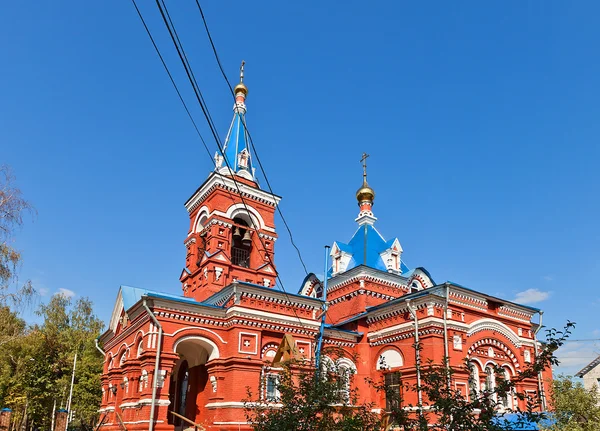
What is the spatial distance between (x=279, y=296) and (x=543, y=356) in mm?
11847

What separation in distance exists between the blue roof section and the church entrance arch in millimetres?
8503

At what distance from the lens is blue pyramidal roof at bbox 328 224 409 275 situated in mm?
23844

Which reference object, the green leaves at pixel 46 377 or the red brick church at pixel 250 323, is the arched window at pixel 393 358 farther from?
the green leaves at pixel 46 377

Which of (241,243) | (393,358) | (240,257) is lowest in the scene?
(393,358)

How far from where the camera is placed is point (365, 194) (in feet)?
89.0

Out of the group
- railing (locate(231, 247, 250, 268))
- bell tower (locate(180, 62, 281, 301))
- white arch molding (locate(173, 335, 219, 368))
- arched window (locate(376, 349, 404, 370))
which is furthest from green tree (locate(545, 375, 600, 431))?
railing (locate(231, 247, 250, 268))

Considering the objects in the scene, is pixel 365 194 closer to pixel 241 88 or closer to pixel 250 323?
pixel 241 88

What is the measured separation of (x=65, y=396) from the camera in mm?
31688

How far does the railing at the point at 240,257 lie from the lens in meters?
21.2

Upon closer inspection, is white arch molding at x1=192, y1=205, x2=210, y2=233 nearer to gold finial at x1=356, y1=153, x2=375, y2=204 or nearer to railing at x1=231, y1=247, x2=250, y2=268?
railing at x1=231, y1=247, x2=250, y2=268

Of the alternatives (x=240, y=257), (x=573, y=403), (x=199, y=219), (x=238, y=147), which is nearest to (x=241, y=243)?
(x=240, y=257)

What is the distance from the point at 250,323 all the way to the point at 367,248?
10035 mm

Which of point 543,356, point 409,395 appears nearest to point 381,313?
point 409,395

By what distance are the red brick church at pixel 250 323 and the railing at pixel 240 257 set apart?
0.05 meters
